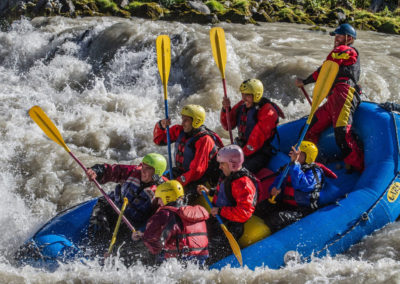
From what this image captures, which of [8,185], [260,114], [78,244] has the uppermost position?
[260,114]

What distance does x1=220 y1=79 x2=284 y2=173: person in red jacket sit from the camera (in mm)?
4441

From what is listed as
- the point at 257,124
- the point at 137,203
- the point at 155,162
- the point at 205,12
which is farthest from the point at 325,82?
the point at 205,12

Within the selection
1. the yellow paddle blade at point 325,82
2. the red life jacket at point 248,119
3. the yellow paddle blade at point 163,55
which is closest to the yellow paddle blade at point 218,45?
the yellow paddle blade at point 163,55

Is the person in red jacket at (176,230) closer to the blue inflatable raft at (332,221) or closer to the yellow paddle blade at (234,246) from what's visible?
the yellow paddle blade at (234,246)

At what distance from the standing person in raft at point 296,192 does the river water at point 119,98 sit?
43 cm

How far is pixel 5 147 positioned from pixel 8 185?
1.16m

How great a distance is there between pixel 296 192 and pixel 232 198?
2.17 ft

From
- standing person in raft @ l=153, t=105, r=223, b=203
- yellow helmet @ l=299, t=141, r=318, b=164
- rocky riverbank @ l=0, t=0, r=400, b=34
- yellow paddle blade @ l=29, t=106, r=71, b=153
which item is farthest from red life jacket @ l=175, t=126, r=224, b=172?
rocky riverbank @ l=0, t=0, r=400, b=34

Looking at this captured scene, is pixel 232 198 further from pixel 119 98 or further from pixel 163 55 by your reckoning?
pixel 119 98

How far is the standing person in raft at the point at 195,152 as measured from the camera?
13.7 feet

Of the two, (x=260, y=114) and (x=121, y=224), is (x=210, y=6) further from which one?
(x=121, y=224)

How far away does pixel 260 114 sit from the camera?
14.8ft

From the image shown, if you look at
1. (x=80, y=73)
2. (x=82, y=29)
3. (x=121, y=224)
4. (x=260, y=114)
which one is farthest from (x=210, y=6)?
(x=121, y=224)

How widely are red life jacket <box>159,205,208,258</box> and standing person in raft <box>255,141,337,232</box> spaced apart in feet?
2.44
